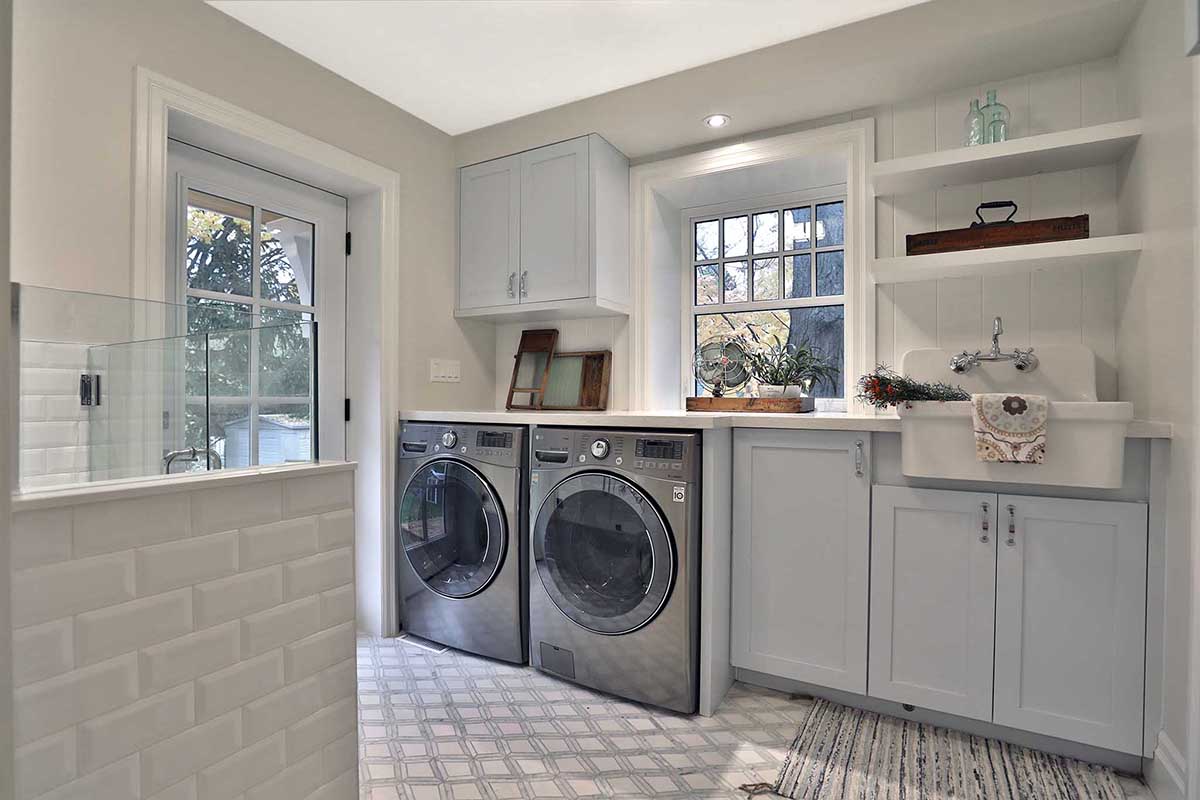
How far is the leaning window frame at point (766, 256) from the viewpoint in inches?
99.8

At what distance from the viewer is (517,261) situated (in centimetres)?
291

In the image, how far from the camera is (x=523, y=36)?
2.24m

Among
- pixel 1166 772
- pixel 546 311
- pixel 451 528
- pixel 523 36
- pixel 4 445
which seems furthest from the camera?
pixel 546 311

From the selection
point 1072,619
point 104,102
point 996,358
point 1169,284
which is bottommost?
point 1072,619

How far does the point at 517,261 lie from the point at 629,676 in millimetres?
1828

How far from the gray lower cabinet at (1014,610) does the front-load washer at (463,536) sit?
127cm

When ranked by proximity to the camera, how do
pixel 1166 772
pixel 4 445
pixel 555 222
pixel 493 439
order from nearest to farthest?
pixel 4 445 → pixel 1166 772 → pixel 493 439 → pixel 555 222

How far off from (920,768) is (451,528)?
5.87 feet

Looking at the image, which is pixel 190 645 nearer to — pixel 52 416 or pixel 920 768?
pixel 52 416

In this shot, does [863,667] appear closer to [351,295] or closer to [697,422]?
[697,422]

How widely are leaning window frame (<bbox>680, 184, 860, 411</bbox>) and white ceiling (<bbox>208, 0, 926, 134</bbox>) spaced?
615 millimetres

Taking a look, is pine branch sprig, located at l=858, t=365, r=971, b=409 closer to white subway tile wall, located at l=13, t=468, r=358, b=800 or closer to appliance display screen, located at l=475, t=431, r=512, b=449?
appliance display screen, located at l=475, t=431, r=512, b=449

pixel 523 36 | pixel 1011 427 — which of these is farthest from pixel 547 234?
pixel 1011 427

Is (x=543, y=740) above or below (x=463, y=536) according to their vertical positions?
below
